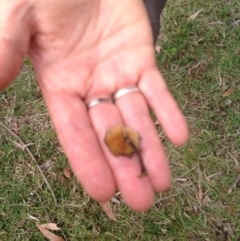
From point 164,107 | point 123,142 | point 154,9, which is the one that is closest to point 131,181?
point 123,142

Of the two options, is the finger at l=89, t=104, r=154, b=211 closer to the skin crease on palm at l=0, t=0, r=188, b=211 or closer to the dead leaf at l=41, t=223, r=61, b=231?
the skin crease on palm at l=0, t=0, r=188, b=211

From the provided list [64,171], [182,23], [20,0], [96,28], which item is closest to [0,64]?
[20,0]

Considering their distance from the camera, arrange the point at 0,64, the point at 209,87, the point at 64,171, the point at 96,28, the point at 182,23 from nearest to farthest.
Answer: the point at 0,64 < the point at 96,28 < the point at 64,171 < the point at 209,87 < the point at 182,23

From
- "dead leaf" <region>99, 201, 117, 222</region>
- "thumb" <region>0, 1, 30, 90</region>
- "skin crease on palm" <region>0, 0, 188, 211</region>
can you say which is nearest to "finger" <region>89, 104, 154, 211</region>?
"skin crease on palm" <region>0, 0, 188, 211</region>

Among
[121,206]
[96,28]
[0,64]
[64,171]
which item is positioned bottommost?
[121,206]

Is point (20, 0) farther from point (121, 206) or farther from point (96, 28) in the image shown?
point (121, 206)

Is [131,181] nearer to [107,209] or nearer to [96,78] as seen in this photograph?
[96,78]
